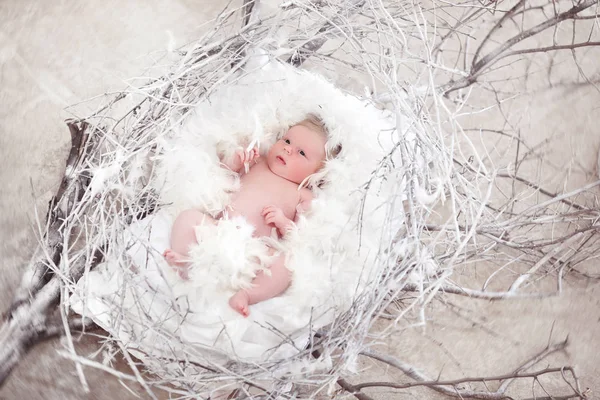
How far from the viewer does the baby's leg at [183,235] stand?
1.10 metres

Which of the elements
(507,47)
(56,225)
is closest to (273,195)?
(56,225)

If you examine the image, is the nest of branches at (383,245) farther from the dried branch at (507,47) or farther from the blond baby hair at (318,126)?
the blond baby hair at (318,126)

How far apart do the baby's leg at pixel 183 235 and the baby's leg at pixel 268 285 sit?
0.13 metres

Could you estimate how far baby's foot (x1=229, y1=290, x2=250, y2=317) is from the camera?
1.07 metres

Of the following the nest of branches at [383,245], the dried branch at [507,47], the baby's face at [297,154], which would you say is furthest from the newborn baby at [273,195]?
the dried branch at [507,47]

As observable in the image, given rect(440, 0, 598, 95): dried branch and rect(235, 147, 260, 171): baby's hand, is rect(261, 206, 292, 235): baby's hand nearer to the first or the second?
rect(235, 147, 260, 171): baby's hand

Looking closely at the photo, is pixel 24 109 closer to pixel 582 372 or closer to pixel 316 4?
pixel 316 4

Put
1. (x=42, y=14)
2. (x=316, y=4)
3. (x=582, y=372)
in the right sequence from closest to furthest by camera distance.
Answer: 1. (x=316, y=4)
2. (x=582, y=372)
3. (x=42, y=14)

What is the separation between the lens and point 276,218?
119 centimetres

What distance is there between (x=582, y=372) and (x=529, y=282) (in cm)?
23

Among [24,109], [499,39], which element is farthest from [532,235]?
[24,109]

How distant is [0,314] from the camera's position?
1.16m

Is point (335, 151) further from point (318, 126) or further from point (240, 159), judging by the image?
point (240, 159)

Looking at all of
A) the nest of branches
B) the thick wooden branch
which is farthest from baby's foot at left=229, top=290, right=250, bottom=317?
the thick wooden branch
